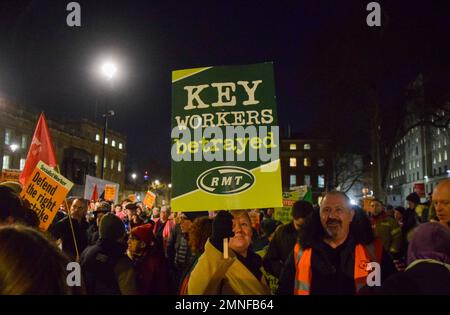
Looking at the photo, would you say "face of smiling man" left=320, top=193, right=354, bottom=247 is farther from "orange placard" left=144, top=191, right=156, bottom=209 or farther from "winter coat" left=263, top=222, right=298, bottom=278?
"orange placard" left=144, top=191, right=156, bottom=209

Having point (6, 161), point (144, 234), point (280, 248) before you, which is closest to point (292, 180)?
point (6, 161)

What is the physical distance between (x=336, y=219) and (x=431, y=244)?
4.82ft

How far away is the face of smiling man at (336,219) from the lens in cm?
377

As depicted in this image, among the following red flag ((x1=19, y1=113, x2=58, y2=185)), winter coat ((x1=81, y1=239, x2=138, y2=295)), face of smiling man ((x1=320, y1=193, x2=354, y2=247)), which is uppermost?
red flag ((x1=19, y1=113, x2=58, y2=185))

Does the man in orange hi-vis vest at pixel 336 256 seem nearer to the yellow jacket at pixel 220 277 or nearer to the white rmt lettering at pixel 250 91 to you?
the yellow jacket at pixel 220 277

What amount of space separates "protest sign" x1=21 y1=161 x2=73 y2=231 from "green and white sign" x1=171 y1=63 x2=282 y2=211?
2484 millimetres

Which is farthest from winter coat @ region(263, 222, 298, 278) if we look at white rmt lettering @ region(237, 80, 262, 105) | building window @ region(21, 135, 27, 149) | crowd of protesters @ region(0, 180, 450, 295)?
building window @ region(21, 135, 27, 149)

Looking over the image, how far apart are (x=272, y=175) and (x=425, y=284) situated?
207 centimetres

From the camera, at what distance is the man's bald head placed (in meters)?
4.14

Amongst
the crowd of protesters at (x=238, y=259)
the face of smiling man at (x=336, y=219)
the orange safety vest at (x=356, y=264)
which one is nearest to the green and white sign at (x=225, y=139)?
the crowd of protesters at (x=238, y=259)

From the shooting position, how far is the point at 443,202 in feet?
13.8

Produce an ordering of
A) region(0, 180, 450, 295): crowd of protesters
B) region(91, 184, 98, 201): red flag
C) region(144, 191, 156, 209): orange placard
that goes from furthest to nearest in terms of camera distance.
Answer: region(144, 191, 156, 209): orange placard < region(91, 184, 98, 201): red flag < region(0, 180, 450, 295): crowd of protesters

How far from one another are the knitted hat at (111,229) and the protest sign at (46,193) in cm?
166
